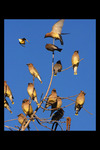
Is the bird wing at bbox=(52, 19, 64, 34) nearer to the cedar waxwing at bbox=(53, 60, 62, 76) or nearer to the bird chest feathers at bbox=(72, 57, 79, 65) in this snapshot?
the cedar waxwing at bbox=(53, 60, 62, 76)

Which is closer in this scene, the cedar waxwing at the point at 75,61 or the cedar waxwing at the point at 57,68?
the cedar waxwing at the point at 57,68

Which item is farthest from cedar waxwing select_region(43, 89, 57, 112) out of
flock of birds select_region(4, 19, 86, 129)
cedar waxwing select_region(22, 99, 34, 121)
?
cedar waxwing select_region(22, 99, 34, 121)

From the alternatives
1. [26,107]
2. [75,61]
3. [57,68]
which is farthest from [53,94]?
[26,107]

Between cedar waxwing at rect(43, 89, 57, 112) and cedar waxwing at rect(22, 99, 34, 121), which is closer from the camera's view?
cedar waxwing at rect(43, 89, 57, 112)

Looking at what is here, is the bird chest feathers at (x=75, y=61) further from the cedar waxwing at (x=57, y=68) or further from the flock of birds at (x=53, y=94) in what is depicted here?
the cedar waxwing at (x=57, y=68)

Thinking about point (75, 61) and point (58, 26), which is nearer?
point (58, 26)

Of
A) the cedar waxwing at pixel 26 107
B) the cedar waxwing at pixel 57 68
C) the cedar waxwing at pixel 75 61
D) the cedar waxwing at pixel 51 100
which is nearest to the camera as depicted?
the cedar waxwing at pixel 51 100

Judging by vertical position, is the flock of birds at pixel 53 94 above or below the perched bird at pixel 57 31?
below

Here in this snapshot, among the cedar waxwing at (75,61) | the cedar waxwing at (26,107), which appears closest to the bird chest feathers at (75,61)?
the cedar waxwing at (75,61)

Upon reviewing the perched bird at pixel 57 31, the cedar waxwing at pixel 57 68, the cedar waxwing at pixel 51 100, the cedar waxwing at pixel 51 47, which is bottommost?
the cedar waxwing at pixel 51 100

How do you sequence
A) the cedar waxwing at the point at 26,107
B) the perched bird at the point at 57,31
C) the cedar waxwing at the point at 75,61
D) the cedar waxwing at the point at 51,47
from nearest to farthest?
the cedar waxwing at the point at 26,107 < the cedar waxwing at the point at 51,47 < the perched bird at the point at 57,31 < the cedar waxwing at the point at 75,61

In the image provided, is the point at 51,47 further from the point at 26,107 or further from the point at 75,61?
the point at 75,61
